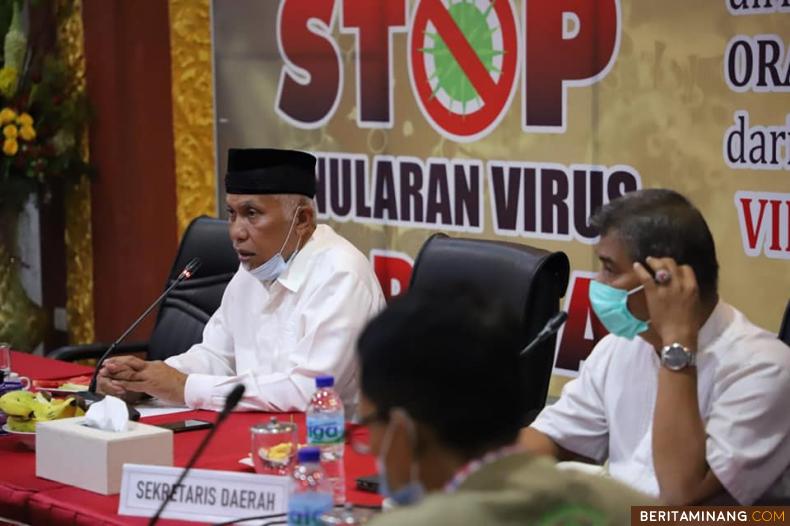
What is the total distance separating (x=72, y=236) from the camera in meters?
6.46

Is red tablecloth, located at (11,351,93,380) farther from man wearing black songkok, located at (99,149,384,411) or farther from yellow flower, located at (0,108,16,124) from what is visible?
yellow flower, located at (0,108,16,124)

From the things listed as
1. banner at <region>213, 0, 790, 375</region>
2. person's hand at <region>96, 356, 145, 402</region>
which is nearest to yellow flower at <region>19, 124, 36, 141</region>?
banner at <region>213, 0, 790, 375</region>

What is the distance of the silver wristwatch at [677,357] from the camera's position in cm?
230

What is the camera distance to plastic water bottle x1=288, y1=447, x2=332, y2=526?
2014 mm

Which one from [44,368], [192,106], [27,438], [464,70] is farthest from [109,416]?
[192,106]

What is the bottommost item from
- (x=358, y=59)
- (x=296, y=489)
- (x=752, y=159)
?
(x=296, y=489)

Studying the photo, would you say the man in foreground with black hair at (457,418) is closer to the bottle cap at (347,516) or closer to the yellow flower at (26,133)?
the bottle cap at (347,516)

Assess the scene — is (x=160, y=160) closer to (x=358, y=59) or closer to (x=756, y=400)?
(x=358, y=59)

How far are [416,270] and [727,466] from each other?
3.88 ft

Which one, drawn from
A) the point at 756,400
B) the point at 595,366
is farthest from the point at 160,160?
the point at 756,400

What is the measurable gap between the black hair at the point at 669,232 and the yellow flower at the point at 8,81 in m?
3.96

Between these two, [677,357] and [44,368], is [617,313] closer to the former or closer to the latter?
[677,357]

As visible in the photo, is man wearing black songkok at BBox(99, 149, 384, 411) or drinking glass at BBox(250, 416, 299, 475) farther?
man wearing black songkok at BBox(99, 149, 384, 411)

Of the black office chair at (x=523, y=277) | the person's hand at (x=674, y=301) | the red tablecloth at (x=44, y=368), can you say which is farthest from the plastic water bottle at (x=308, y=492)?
the red tablecloth at (x=44, y=368)
